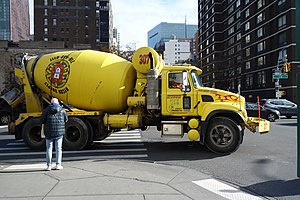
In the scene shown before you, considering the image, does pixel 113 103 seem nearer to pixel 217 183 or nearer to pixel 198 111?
pixel 198 111

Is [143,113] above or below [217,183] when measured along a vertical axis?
above

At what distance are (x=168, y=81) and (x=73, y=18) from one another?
108 meters

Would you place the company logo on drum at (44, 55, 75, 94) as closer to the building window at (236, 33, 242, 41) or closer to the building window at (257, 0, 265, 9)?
the building window at (257, 0, 265, 9)

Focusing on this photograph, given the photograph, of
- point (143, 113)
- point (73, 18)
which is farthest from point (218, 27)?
point (143, 113)

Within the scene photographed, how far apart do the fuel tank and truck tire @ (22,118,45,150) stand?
1.18m

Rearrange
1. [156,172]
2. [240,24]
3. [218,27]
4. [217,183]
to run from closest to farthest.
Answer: [217,183], [156,172], [240,24], [218,27]

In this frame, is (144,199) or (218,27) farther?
(218,27)

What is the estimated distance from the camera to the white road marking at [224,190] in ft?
19.9

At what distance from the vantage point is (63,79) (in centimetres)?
1175

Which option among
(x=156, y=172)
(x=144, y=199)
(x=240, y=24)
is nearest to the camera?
(x=144, y=199)

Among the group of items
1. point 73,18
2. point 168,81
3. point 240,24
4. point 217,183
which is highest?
point 73,18

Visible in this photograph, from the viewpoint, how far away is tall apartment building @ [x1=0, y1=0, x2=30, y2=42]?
97.7 meters

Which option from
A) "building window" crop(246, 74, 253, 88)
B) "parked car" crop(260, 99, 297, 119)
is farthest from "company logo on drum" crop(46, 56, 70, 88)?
"building window" crop(246, 74, 253, 88)

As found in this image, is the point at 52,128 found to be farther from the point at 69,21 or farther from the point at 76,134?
the point at 69,21
